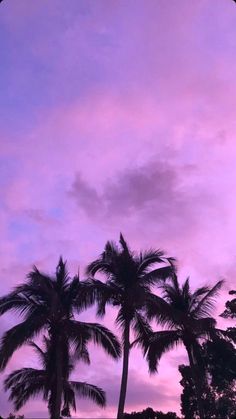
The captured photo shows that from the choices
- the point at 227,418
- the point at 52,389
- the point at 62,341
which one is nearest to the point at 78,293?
the point at 62,341

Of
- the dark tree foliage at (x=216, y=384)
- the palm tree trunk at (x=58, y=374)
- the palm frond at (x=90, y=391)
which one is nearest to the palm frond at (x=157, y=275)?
the palm tree trunk at (x=58, y=374)

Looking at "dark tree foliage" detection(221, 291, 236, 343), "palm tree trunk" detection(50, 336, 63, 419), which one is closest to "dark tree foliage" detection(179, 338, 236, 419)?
"dark tree foliage" detection(221, 291, 236, 343)

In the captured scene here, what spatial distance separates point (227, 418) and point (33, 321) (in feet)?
84.2

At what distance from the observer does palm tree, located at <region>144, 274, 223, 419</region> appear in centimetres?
2620

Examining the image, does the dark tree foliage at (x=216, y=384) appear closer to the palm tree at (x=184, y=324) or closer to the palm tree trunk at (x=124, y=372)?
→ the palm tree at (x=184, y=324)

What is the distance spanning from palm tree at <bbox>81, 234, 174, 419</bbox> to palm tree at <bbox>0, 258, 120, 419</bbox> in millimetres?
862

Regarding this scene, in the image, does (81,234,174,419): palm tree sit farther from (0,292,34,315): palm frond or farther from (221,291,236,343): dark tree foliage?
(221,291,236,343): dark tree foliage

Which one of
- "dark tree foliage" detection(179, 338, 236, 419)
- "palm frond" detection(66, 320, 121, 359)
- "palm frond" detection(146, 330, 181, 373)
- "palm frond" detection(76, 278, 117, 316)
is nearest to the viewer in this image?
"palm frond" detection(66, 320, 121, 359)

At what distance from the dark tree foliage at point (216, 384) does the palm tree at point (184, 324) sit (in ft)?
10.8

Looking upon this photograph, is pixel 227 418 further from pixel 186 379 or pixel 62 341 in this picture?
pixel 62 341

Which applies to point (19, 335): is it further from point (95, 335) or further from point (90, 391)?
point (90, 391)

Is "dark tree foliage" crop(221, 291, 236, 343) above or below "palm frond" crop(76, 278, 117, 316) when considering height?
above

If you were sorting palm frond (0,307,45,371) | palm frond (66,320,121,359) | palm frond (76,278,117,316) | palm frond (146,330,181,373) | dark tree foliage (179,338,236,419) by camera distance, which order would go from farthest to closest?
1. dark tree foliage (179,338,236,419)
2. palm frond (146,330,181,373)
3. palm frond (76,278,117,316)
4. palm frond (66,320,121,359)
5. palm frond (0,307,45,371)

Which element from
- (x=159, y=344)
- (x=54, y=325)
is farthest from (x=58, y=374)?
(x=159, y=344)
